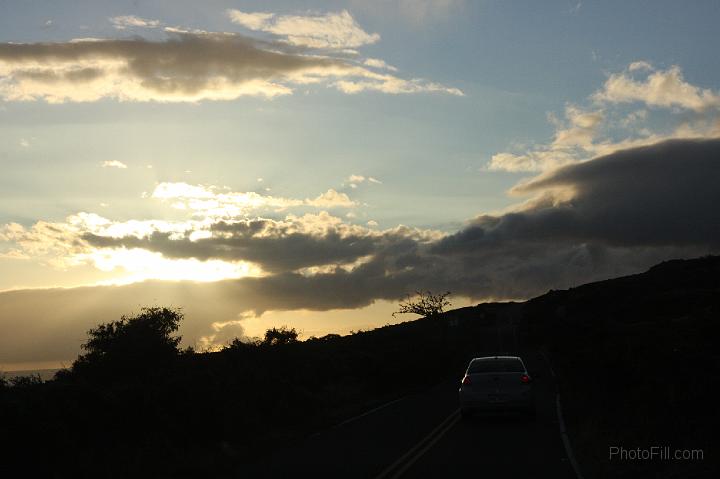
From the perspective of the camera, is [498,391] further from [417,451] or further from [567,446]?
[417,451]

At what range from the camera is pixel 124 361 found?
36.3 m

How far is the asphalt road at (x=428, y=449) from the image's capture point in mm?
13648

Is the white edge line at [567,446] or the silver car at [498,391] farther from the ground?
the silver car at [498,391]

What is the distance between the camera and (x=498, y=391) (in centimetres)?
2159

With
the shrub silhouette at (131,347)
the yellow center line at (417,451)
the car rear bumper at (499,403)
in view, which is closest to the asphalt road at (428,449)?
the yellow center line at (417,451)

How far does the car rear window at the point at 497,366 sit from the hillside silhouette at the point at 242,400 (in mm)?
2152

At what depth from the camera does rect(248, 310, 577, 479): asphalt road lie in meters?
13.6

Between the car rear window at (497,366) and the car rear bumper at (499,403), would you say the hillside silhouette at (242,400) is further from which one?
the car rear window at (497,366)

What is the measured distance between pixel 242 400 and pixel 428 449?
26.2 ft

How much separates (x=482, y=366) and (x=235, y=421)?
289 inches

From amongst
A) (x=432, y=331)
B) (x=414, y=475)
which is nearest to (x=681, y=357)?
(x=414, y=475)

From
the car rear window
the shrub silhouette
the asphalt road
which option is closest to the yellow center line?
the asphalt road

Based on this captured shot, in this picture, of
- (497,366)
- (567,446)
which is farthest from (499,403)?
(567,446)

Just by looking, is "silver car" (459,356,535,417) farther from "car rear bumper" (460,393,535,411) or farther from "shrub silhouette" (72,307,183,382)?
"shrub silhouette" (72,307,183,382)
